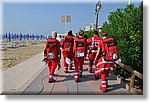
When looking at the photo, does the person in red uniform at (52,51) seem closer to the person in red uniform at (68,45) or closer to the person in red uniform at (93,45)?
the person in red uniform at (68,45)

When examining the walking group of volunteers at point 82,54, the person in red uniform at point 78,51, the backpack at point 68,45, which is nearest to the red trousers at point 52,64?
the walking group of volunteers at point 82,54

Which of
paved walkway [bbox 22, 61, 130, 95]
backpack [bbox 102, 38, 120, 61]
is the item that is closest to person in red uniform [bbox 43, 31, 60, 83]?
paved walkway [bbox 22, 61, 130, 95]

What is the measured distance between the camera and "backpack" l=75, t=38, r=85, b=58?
328 inches

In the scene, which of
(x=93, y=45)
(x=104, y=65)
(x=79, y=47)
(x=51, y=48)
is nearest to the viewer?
(x=104, y=65)

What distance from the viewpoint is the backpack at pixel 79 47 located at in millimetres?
8329

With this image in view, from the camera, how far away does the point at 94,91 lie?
727 cm

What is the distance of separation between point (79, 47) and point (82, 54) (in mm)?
220

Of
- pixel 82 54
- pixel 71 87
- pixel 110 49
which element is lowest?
pixel 71 87

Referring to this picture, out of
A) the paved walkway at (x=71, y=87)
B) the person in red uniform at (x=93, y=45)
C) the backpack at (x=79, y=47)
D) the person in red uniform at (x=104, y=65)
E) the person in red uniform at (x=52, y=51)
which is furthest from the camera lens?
the person in red uniform at (x=93, y=45)

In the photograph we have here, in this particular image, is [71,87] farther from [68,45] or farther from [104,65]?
[68,45]

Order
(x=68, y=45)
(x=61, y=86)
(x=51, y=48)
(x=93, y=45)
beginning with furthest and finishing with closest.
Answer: (x=93, y=45)
(x=68, y=45)
(x=51, y=48)
(x=61, y=86)

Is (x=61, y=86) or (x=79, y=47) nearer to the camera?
(x=61, y=86)

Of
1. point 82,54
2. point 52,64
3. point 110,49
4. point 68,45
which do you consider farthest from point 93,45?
point 110,49

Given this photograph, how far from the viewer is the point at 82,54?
8.36m
